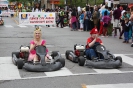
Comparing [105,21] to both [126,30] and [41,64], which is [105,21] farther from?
[41,64]

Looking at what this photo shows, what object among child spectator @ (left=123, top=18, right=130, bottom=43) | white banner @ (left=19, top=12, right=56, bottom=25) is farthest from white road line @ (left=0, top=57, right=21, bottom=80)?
white banner @ (left=19, top=12, right=56, bottom=25)

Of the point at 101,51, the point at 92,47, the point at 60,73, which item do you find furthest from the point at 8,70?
the point at 101,51

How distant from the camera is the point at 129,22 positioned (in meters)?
17.4

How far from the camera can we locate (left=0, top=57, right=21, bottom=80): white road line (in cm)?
897

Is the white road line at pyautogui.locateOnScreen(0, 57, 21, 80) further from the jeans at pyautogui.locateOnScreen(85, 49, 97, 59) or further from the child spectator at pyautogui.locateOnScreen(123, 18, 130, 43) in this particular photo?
the child spectator at pyautogui.locateOnScreen(123, 18, 130, 43)

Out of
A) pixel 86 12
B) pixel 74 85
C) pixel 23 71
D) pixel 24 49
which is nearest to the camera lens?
pixel 74 85

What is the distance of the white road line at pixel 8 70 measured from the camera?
8.97 metres

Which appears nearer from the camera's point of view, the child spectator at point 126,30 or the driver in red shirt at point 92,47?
the driver in red shirt at point 92,47

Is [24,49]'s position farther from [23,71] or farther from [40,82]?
[40,82]

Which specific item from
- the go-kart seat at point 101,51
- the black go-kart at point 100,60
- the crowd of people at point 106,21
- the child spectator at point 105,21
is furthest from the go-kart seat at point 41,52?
the child spectator at point 105,21

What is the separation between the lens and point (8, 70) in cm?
988

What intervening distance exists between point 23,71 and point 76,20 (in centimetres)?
1702

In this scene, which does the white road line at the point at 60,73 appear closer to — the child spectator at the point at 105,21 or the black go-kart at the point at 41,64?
the black go-kart at the point at 41,64

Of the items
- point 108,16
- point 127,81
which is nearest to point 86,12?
point 108,16
